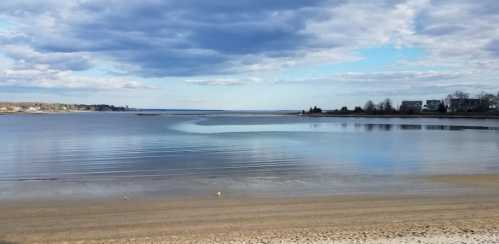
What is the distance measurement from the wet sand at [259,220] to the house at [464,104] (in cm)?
17552

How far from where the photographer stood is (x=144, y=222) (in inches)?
442

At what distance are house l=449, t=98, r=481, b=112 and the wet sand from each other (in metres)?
176

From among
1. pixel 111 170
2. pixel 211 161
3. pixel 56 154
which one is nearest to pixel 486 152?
pixel 211 161

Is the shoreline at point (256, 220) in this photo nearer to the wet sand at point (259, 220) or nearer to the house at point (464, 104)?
the wet sand at point (259, 220)

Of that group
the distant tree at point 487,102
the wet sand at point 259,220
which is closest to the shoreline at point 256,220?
the wet sand at point 259,220

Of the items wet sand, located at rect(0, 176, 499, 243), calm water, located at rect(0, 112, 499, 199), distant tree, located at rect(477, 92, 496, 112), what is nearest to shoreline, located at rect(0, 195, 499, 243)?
wet sand, located at rect(0, 176, 499, 243)

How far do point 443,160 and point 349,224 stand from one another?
57.2ft

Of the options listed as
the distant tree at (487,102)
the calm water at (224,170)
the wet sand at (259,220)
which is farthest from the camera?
the distant tree at (487,102)

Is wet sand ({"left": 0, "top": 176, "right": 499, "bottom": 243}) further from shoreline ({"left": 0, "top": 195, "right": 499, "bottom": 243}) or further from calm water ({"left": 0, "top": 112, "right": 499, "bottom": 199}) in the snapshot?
calm water ({"left": 0, "top": 112, "right": 499, "bottom": 199})

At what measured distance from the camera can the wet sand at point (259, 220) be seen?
31.2 feet

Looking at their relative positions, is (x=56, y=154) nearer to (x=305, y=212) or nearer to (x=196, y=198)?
(x=196, y=198)

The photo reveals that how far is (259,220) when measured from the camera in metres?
11.3

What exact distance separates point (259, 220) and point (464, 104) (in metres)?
189

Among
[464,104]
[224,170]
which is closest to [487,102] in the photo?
[464,104]
